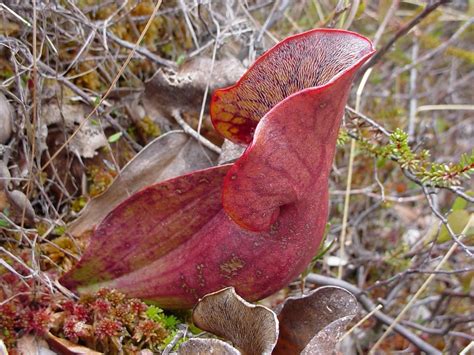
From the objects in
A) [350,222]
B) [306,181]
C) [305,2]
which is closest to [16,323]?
[306,181]

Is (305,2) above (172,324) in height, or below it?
above

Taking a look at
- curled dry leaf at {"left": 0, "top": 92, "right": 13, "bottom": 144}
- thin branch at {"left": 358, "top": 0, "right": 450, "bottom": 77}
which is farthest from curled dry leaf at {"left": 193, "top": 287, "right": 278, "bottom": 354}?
thin branch at {"left": 358, "top": 0, "right": 450, "bottom": 77}

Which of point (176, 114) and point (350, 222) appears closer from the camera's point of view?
point (176, 114)

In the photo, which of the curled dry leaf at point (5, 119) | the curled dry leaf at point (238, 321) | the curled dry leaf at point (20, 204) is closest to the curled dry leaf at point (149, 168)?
the curled dry leaf at point (20, 204)

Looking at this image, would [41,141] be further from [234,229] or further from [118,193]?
[234,229]

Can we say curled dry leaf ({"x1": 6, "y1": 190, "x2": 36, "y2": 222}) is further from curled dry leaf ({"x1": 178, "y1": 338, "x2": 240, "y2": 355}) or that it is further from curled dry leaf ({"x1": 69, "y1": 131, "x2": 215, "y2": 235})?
curled dry leaf ({"x1": 178, "y1": 338, "x2": 240, "y2": 355})

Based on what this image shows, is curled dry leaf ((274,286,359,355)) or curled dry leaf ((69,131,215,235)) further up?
curled dry leaf ((69,131,215,235))


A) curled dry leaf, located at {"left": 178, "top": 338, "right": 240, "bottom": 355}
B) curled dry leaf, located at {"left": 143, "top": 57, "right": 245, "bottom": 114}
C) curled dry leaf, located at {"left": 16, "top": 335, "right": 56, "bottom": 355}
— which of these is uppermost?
curled dry leaf, located at {"left": 143, "top": 57, "right": 245, "bottom": 114}
